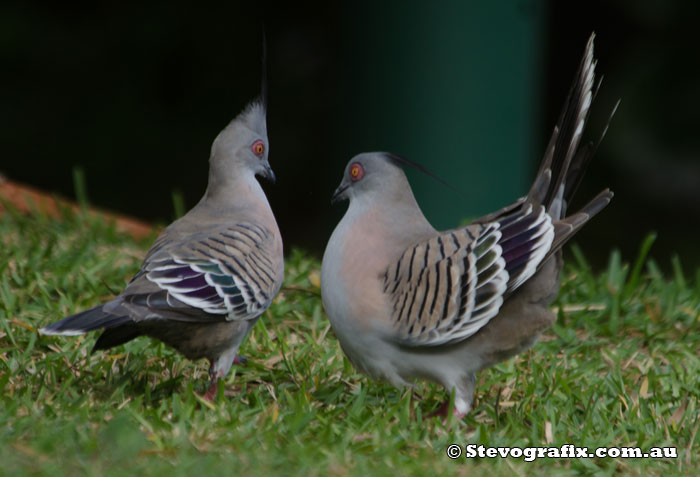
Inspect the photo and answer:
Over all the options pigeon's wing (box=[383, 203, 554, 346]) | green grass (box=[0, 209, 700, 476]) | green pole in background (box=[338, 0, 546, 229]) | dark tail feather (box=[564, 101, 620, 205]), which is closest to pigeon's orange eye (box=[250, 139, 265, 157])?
green grass (box=[0, 209, 700, 476])

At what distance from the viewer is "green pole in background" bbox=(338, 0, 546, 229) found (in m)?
5.66

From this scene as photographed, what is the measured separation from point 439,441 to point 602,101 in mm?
5261

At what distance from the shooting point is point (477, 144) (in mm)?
5789

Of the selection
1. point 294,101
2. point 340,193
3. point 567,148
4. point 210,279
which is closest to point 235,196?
point 340,193

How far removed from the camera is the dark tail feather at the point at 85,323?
9.02 feet

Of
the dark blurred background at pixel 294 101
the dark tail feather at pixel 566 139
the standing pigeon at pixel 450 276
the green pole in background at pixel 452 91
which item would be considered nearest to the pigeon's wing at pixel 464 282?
the standing pigeon at pixel 450 276

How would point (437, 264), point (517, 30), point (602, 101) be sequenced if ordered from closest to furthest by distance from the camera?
1. point (437, 264)
2. point (517, 30)
3. point (602, 101)

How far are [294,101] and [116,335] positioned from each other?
215 inches

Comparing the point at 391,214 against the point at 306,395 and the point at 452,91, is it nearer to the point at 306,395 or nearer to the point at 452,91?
the point at 306,395

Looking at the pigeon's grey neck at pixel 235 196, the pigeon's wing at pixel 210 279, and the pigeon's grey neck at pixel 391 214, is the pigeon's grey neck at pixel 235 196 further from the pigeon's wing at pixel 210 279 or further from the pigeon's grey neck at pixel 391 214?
the pigeon's grey neck at pixel 391 214

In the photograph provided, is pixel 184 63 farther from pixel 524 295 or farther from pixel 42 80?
pixel 524 295

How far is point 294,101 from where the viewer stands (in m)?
8.27

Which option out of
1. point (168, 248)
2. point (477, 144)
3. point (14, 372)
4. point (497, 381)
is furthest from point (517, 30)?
point (14, 372)

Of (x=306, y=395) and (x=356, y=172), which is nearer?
(x=306, y=395)
